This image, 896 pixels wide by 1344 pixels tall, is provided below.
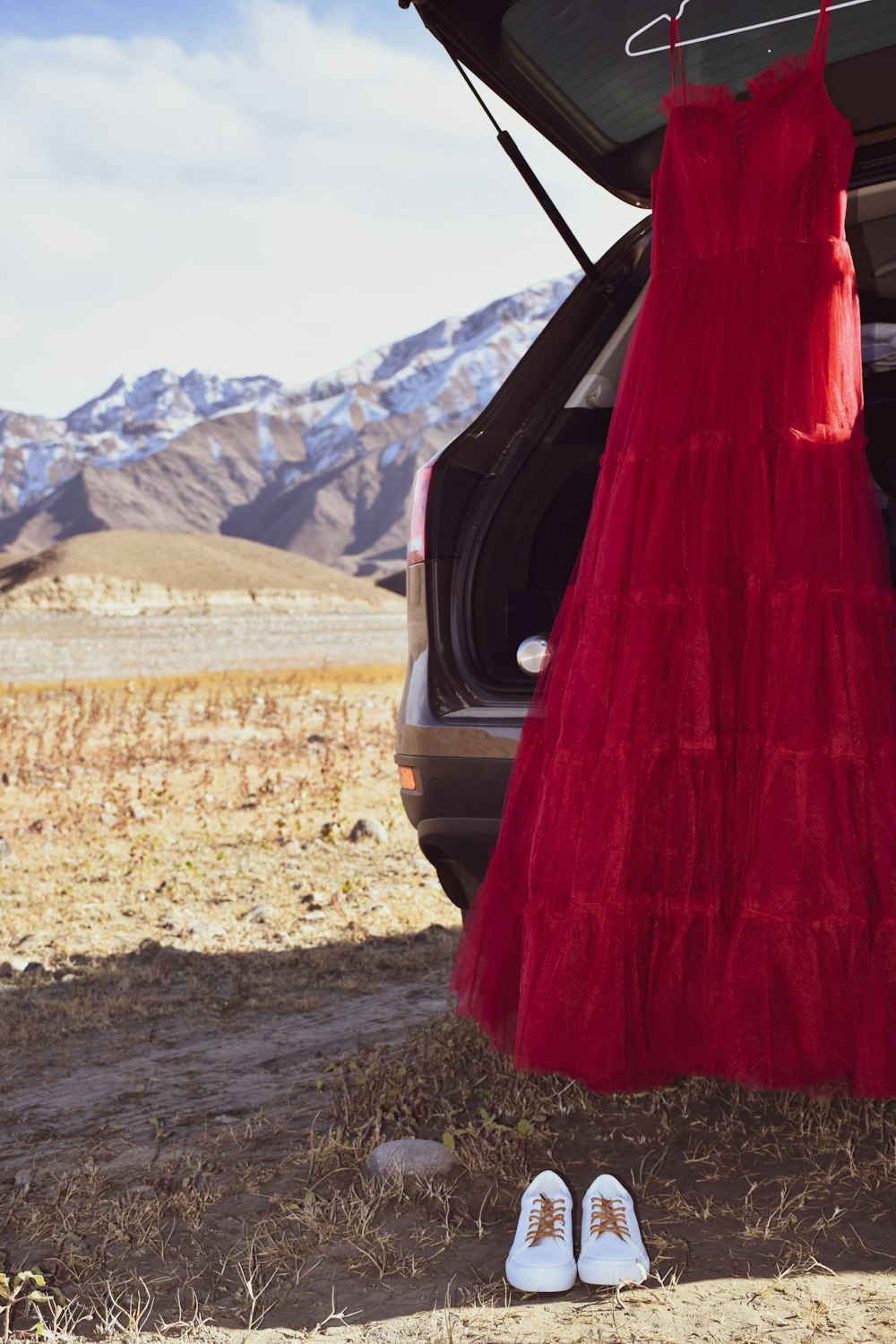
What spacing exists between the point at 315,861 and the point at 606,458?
3204 millimetres

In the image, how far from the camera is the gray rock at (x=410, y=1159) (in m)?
2.05

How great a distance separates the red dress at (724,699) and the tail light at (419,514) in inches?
20.3

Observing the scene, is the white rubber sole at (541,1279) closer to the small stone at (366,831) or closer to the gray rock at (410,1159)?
the gray rock at (410,1159)

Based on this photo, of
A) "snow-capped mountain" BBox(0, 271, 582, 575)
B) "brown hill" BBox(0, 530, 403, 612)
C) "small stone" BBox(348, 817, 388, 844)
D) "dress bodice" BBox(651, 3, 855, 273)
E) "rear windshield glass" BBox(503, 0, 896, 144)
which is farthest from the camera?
"snow-capped mountain" BBox(0, 271, 582, 575)

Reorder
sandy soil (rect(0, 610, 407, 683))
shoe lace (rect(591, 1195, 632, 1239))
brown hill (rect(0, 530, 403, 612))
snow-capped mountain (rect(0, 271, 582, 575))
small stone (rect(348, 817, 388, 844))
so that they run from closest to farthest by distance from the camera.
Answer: shoe lace (rect(591, 1195, 632, 1239)) < small stone (rect(348, 817, 388, 844)) < sandy soil (rect(0, 610, 407, 683)) < brown hill (rect(0, 530, 403, 612)) < snow-capped mountain (rect(0, 271, 582, 575))

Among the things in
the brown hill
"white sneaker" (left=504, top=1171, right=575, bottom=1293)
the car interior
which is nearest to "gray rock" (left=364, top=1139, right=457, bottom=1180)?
"white sneaker" (left=504, top=1171, right=575, bottom=1293)

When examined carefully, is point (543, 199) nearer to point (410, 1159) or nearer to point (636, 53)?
point (636, 53)

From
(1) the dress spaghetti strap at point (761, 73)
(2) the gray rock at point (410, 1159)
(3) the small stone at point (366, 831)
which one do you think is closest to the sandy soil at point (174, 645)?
(3) the small stone at point (366, 831)

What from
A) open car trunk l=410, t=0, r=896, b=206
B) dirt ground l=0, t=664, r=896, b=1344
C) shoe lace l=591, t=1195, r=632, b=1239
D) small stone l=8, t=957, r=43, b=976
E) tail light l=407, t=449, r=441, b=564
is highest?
open car trunk l=410, t=0, r=896, b=206

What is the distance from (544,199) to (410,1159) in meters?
2.21

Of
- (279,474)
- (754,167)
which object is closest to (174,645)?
(754,167)

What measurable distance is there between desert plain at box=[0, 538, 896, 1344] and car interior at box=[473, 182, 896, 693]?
1041 millimetres

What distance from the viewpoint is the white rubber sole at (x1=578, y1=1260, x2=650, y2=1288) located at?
1688 mm

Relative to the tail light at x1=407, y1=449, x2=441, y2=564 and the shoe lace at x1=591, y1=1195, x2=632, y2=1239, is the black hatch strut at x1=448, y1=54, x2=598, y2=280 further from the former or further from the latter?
the shoe lace at x1=591, y1=1195, x2=632, y2=1239
